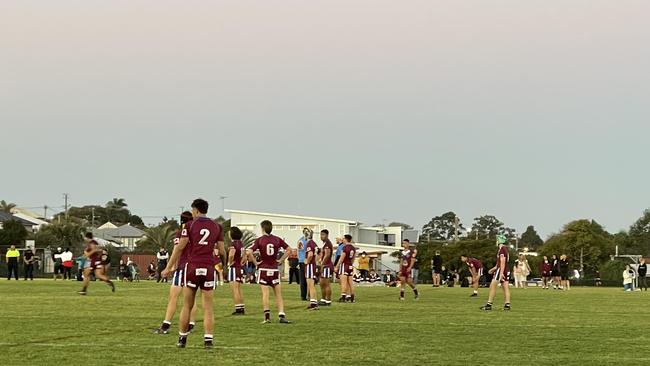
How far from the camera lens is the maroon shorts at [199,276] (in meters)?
15.1

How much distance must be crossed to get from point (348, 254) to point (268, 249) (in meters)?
10.4

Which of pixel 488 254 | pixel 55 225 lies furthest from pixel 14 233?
pixel 488 254

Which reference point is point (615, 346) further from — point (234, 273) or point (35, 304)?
point (35, 304)

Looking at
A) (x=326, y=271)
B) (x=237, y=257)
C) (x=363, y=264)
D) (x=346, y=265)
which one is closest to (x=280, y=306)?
(x=237, y=257)

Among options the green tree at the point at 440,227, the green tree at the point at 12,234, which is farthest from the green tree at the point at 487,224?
the green tree at the point at 12,234

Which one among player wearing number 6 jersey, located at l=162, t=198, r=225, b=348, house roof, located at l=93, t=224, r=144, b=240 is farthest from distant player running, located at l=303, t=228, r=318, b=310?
house roof, located at l=93, t=224, r=144, b=240

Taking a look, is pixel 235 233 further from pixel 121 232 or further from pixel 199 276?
pixel 121 232

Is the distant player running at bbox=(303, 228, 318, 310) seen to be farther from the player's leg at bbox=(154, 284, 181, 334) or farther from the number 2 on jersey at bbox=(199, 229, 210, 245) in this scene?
the number 2 on jersey at bbox=(199, 229, 210, 245)

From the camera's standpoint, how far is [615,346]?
16438 mm

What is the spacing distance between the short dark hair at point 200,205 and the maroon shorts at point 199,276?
2.64 feet

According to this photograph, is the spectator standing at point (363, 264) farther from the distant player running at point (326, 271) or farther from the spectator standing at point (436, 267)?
the distant player running at point (326, 271)

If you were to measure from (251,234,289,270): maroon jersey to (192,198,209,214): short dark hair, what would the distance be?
5.67 meters

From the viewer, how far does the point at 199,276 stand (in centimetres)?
1515

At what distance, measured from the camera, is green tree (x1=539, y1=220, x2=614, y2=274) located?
109625 millimetres
